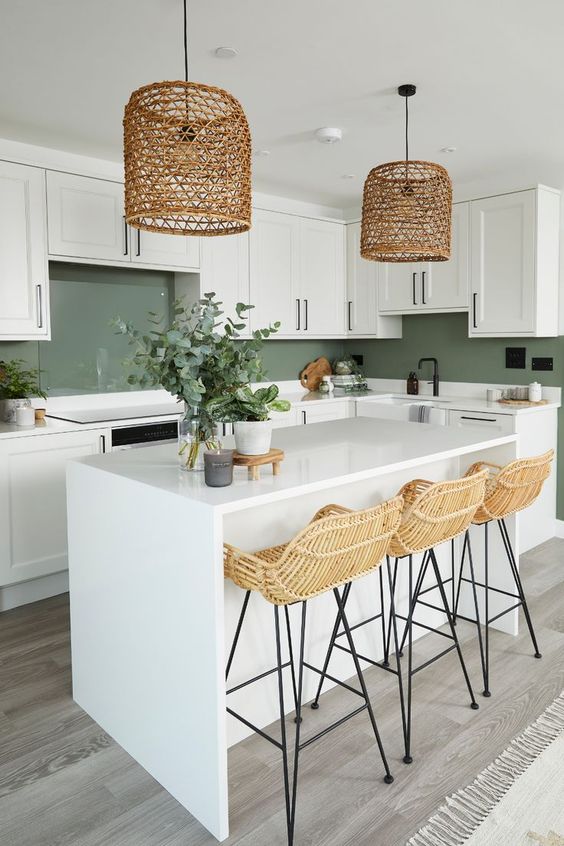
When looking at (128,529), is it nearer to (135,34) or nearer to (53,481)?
(53,481)

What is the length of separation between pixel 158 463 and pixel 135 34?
5.36 ft

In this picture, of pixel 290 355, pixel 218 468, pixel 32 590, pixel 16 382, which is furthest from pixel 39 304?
pixel 290 355

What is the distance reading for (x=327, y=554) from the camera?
6.05ft

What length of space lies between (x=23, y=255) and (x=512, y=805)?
333 centimetres

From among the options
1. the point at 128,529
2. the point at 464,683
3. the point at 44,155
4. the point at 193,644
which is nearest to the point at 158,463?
the point at 128,529

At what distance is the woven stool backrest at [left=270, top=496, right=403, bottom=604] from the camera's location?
1.80m

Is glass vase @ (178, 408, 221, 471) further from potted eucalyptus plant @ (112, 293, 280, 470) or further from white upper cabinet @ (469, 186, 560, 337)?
white upper cabinet @ (469, 186, 560, 337)

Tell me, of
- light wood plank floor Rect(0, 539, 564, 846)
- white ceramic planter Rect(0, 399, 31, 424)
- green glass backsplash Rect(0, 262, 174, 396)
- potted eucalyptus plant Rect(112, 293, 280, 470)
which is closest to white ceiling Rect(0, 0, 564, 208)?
green glass backsplash Rect(0, 262, 174, 396)

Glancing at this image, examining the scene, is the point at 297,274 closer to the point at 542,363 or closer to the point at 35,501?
the point at 542,363

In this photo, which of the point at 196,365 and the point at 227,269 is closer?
the point at 196,365

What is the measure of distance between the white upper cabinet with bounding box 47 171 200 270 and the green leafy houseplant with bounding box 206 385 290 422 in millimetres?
2064

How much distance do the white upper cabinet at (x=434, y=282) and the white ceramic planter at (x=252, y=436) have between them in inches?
105

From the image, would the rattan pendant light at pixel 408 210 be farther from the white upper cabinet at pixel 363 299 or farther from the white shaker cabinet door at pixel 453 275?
the white upper cabinet at pixel 363 299

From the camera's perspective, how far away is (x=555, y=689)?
263 centimetres
